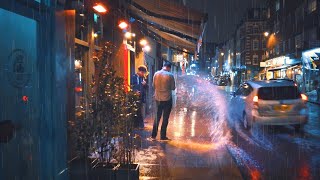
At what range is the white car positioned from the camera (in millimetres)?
11680

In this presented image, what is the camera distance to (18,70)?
180 inches

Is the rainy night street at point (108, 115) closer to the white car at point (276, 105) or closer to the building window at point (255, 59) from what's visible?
the white car at point (276, 105)

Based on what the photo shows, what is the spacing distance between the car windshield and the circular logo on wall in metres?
8.66

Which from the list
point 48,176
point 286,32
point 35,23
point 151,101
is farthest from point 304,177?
point 286,32

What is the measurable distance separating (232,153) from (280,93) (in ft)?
14.0

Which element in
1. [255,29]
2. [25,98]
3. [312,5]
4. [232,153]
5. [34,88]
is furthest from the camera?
[255,29]

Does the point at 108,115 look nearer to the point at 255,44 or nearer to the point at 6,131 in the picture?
the point at 6,131

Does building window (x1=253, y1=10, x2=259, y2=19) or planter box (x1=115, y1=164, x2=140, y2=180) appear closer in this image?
planter box (x1=115, y1=164, x2=140, y2=180)

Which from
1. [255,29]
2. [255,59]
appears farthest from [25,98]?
[255,29]

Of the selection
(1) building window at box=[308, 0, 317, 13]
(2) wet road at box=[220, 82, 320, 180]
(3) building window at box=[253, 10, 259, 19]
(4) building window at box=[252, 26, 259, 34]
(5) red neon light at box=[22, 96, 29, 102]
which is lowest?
(2) wet road at box=[220, 82, 320, 180]

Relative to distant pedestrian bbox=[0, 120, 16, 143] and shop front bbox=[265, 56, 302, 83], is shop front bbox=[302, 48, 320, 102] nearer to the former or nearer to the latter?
shop front bbox=[265, 56, 302, 83]

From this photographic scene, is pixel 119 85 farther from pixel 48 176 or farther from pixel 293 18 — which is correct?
pixel 293 18

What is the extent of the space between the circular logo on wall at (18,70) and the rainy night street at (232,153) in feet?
8.92

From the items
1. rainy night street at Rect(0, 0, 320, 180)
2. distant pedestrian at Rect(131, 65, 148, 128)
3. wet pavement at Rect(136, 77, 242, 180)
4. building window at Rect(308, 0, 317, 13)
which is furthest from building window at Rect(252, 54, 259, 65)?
distant pedestrian at Rect(131, 65, 148, 128)
